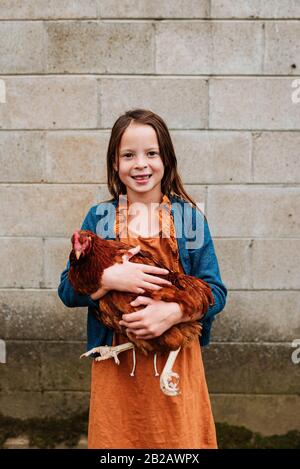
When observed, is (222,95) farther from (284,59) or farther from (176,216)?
(176,216)

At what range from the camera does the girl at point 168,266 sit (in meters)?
1.70

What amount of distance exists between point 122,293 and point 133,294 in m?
0.04

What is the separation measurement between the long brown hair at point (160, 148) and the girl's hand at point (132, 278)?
15.4 inches

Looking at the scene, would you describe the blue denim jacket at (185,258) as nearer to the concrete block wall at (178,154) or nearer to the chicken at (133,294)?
the chicken at (133,294)

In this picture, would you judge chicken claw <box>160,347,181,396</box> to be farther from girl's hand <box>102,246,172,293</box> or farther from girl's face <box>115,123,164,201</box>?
girl's face <box>115,123,164,201</box>

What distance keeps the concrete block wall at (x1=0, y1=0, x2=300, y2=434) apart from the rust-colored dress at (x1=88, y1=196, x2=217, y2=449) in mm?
1125

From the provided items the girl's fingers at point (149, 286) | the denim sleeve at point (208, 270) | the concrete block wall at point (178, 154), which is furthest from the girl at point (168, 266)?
the concrete block wall at point (178, 154)

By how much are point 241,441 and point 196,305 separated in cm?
180

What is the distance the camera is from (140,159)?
1717mm

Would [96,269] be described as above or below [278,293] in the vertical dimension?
above

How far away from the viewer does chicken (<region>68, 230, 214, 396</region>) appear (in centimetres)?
159

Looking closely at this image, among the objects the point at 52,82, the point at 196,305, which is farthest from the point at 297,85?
the point at 196,305

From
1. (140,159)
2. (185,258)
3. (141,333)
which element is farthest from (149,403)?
(140,159)

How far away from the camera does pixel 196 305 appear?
5.21 ft
